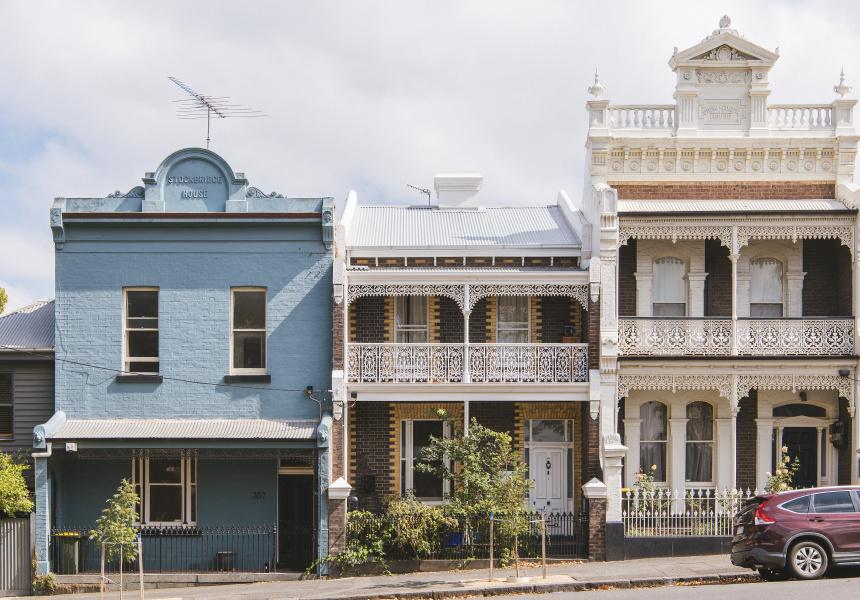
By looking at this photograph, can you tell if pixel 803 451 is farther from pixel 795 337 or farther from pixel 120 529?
pixel 120 529

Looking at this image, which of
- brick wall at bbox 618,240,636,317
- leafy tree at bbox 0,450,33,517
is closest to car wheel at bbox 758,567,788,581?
brick wall at bbox 618,240,636,317

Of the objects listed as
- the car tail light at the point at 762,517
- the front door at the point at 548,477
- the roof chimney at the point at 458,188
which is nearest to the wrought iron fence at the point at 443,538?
the front door at the point at 548,477

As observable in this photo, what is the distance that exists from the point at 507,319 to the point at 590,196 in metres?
3.25

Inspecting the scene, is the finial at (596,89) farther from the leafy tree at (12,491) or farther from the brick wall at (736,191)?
the leafy tree at (12,491)

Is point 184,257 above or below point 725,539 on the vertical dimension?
above

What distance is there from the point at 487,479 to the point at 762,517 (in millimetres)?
4980

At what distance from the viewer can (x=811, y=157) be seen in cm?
1958

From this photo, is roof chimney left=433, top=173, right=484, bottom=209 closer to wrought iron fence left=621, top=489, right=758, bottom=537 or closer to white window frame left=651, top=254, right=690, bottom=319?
white window frame left=651, top=254, right=690, bottom=319

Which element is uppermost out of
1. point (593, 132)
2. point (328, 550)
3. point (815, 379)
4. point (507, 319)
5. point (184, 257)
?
point (593, 132)

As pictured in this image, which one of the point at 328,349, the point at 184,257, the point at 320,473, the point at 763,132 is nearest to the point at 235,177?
the point at 184,257

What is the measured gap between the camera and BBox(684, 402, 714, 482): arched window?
65.9 feet

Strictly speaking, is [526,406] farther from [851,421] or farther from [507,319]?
→ [851,421]

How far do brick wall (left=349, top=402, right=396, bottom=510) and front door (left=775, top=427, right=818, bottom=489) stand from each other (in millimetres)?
8636

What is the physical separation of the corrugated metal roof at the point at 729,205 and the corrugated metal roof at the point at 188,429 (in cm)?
804
